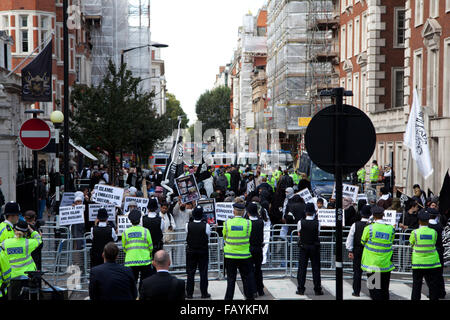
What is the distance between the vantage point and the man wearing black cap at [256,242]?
13289 millimetres

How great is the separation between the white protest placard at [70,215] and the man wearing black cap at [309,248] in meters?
4.74

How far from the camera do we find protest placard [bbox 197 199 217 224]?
1664 cm

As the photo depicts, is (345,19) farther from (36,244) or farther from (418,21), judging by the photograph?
(36,244)

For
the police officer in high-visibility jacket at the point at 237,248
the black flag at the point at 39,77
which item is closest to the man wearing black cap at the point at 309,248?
the police officer in high-visibility jacket at the point at 237,248

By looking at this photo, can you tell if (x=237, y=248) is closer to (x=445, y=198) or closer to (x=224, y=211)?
(x=224, y=211)

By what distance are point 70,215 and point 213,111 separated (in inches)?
5065

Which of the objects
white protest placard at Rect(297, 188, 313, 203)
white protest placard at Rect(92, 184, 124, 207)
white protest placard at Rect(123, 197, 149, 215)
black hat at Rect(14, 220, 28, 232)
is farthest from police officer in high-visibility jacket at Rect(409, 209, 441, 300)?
white protest placard at Rect(92, 184, 124, 207)

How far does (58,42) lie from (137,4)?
22.1 metres

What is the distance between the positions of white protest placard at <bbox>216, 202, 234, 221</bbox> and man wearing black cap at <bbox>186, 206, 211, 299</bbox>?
9.76 feet

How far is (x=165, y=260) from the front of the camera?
761cm

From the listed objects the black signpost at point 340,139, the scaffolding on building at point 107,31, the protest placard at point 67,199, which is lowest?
the protest placard at point 67,199

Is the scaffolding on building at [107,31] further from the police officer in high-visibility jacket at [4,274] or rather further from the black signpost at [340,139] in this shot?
the black signpost at [340,139]
